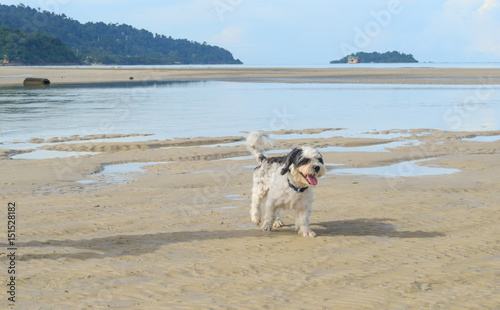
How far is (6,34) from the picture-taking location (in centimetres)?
15850

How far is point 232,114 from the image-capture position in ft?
87.1

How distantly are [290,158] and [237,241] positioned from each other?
1.28m

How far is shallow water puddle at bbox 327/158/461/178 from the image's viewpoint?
12.7 m

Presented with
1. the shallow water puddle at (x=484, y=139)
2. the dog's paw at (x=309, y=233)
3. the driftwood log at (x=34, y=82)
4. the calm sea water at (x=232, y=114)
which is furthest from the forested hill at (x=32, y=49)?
the dog's paw at (x=309, y=233)

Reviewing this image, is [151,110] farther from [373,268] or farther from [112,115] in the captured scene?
[373,268]

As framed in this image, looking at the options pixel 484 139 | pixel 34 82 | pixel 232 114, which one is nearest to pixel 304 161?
pixel 484 139

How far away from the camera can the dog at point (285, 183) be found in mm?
7543

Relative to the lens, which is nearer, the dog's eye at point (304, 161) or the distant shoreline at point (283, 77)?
the dog's eye at point (304, 161)

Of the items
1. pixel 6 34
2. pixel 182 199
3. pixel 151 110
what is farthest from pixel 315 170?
pixel 6 34

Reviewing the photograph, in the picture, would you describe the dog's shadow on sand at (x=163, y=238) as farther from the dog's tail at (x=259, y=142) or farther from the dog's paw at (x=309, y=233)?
the dog's tail at (x=259, y=142)

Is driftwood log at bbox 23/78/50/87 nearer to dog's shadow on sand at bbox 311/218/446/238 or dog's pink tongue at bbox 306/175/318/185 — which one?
dog's shadow on sand at bbox 311/218/446/238

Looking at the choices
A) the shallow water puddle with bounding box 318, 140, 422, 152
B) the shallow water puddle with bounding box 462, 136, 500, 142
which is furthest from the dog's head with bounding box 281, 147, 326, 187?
the shallow water puddle with bounding box 462, 136, 500, 142

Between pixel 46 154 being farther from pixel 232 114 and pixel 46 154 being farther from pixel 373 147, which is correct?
pixel 232 114

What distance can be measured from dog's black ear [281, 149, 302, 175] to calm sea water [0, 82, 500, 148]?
461 inches
